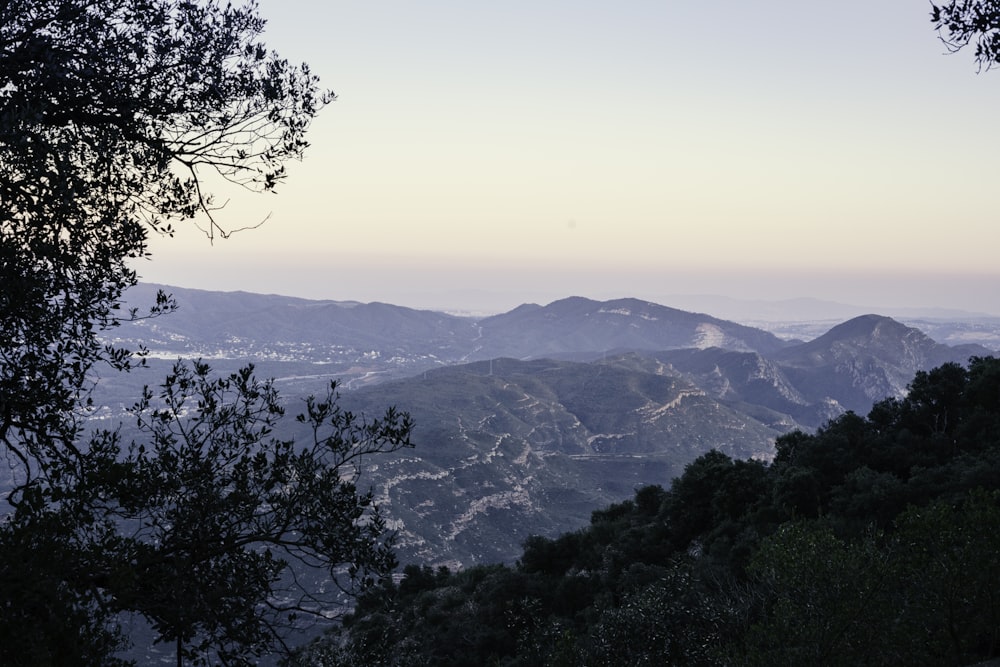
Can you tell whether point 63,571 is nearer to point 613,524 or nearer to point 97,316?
point 97,316

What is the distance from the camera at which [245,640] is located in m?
8.17

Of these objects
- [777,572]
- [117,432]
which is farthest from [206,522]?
[777,572]

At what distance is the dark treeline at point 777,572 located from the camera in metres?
14.3

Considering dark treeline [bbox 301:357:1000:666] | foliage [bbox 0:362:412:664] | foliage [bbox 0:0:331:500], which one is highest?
foliage [bbox 0:0:331:500]

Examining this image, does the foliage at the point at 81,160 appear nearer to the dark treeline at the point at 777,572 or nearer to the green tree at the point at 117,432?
the green tree at the point at 117,432

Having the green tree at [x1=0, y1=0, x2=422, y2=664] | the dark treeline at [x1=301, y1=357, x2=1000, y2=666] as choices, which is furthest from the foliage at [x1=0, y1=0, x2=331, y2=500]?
the dark treeline at [x1=301, y1=357, x2=1000, y2=666]

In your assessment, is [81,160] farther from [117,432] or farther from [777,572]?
[777,572]

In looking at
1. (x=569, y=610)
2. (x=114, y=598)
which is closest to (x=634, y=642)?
(x=114, y=598)

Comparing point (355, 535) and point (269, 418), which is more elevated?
point (269, 418)

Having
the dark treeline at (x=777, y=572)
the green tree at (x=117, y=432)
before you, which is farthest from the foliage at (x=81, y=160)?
the dark treeline at (x=777, y=572)

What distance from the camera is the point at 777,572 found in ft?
49.5

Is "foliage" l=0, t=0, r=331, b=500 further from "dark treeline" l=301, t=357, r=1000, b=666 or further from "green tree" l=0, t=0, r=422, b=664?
"dark treeline" l=301, t=357, r=1000, b=666

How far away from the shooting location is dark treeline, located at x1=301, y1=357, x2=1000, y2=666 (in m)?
14.3

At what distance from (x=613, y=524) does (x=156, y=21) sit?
48.7 m
